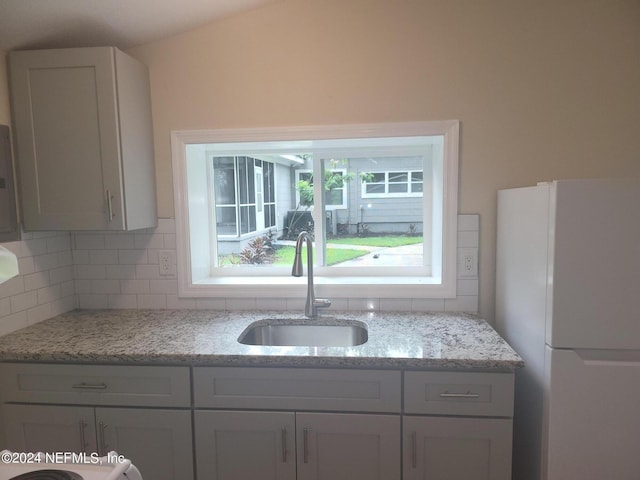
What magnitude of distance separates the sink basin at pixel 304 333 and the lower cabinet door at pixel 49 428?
77 cm

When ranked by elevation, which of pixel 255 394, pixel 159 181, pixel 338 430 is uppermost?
pixel 159 181

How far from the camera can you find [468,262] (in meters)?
2.05

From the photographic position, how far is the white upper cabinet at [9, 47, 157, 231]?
179cm

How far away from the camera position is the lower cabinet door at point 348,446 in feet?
5.06

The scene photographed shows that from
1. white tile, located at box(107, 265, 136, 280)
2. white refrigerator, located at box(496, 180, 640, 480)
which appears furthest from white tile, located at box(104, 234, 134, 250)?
white refrigerator, located at box(496, 180, 640, 480)

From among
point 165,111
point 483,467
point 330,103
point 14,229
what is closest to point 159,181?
point 165,111

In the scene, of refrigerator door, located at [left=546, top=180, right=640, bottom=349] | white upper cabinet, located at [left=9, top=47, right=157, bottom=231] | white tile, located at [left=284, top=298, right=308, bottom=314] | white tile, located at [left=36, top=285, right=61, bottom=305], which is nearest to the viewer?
refrigerator door, located at [left=546, top=180, right=640, bottom=349]

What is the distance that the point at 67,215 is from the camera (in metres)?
1.86

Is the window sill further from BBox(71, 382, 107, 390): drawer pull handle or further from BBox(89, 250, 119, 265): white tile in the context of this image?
BBox(71, 382, 107, 390): drawer pull handle

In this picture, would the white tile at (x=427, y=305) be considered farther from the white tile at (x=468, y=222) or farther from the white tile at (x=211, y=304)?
the white tile at (x=211, y=304)

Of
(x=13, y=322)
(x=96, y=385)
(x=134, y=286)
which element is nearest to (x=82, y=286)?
(x=134, y=286)

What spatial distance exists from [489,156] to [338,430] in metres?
1.45

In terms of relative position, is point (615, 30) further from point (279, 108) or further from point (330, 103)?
point (279, 108)

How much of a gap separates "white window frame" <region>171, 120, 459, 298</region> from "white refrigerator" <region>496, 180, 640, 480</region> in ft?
1.84
